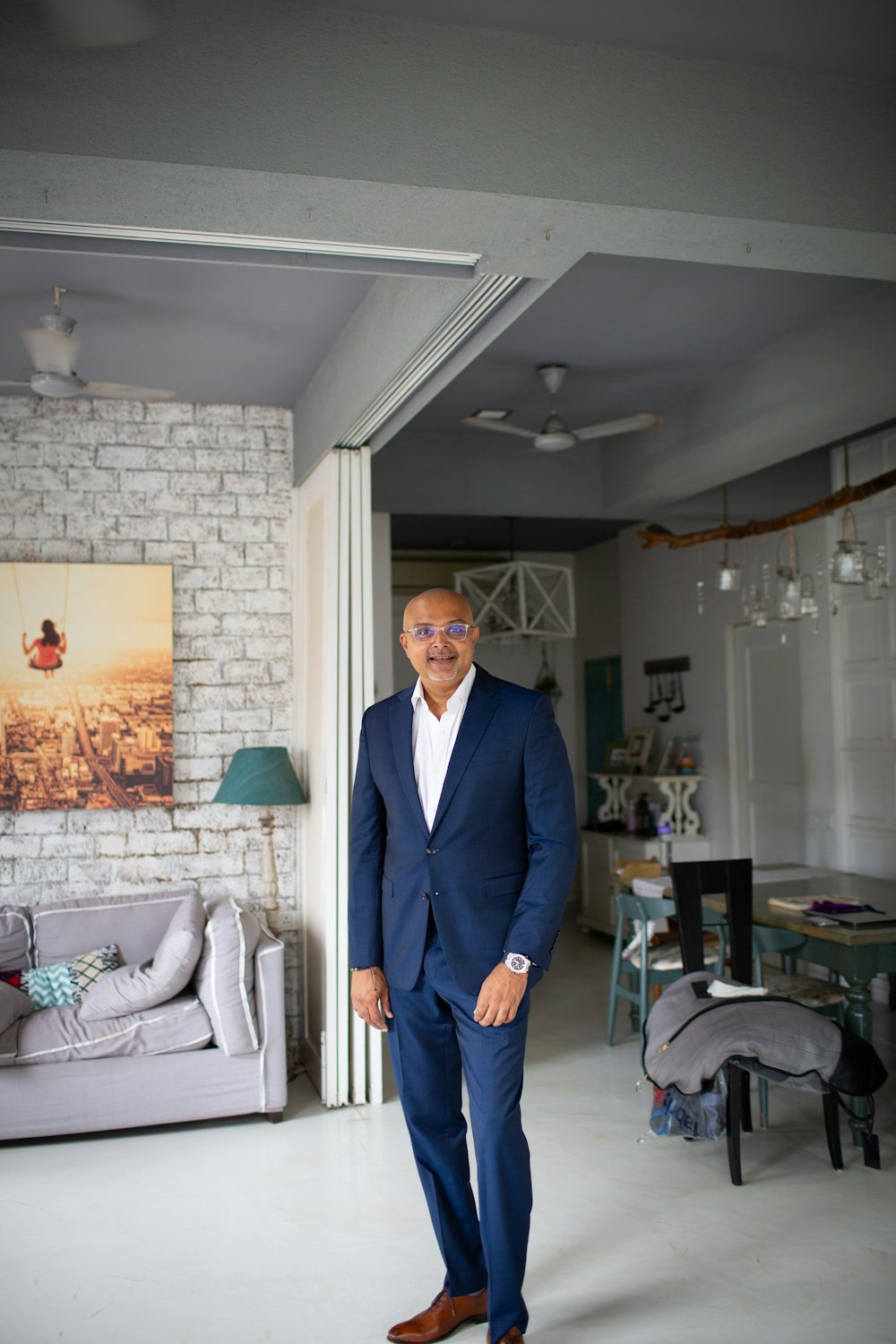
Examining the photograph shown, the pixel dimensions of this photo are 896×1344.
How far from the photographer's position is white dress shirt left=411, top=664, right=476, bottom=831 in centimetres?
262

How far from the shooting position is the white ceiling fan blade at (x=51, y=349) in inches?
152

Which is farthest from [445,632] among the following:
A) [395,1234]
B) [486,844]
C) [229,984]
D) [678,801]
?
[678,801]

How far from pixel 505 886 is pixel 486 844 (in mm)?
107

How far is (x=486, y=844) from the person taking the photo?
255 cm

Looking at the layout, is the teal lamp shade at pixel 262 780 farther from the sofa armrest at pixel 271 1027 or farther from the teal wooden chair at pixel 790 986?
the teal wooden chair at pixel 790 986

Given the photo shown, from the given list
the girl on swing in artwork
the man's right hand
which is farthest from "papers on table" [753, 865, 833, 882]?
the girl on swing in artwork

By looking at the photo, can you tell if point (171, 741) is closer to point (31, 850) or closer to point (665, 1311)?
point (31, 850)

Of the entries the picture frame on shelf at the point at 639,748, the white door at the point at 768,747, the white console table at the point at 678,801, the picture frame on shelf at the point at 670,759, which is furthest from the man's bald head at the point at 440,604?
the picture frame on shelf at the point at 639,748

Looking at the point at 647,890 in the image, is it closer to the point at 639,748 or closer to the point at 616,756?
the point at 639,748

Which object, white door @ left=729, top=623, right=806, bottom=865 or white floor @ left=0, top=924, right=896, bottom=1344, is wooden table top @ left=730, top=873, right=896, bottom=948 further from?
white door @ left=729, top=623, right=806, bottom=865

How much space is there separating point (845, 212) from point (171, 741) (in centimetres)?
354

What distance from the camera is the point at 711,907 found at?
15.8 ft

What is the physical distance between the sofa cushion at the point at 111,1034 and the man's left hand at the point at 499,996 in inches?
87.0

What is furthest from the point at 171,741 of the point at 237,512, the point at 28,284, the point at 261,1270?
the point at 261,1270
